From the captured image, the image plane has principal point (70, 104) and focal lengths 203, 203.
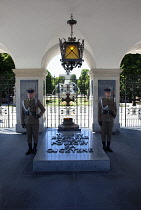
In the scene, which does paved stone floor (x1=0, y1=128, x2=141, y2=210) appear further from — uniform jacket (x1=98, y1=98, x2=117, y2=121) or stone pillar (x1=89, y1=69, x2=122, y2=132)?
stone pillar (x1=89, y1=69, x2=122, y2=132)

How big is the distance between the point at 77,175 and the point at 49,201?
106 centimetres

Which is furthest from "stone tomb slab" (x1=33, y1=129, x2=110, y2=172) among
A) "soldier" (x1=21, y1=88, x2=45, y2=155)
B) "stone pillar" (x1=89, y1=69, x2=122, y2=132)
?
"stone pillar" (x1=89, y1=69, x2=122, y2=132)

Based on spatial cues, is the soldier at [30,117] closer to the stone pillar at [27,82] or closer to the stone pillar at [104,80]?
the stone pillar at [27,82]

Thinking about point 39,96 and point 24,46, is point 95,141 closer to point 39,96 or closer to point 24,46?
point 39,96

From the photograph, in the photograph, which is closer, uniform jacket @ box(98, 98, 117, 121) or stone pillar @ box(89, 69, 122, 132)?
uniform jacket @ box(98, 98, 117, 121)

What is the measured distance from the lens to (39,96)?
8.45m
